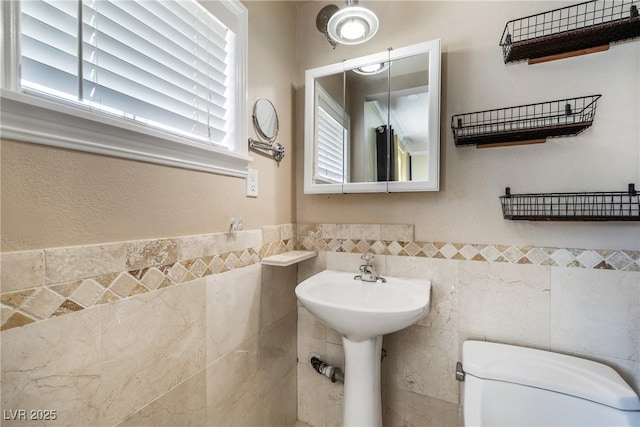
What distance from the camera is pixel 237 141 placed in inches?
45.4

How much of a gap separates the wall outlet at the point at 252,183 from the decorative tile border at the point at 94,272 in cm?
24

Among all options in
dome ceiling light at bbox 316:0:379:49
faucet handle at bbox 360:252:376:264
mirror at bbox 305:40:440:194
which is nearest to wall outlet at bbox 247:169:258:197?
mirror at bbox 305:40:440:194

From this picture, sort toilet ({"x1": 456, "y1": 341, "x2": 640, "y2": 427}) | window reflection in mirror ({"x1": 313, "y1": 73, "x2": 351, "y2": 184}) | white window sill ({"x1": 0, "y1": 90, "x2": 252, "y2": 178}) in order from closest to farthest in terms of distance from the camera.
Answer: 1. white window sill ({"x1": 0, "y1": 90, "x2": 252, "y2": 178})
2. toilet ({"x1": 456, "y1": 341, "x2": 640, "y2": 427})
3. window reflection in mirror ({"x1": 313, "y1": 73, "x2": 351, "y2": 184})

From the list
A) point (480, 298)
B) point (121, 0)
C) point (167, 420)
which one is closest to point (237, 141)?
point (121, 0)

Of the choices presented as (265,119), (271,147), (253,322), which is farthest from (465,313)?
(265,119)

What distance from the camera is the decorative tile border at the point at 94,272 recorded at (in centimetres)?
56

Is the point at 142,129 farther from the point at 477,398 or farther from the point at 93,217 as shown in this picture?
the point at 477,398

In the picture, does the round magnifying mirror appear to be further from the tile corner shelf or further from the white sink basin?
the white sink basin

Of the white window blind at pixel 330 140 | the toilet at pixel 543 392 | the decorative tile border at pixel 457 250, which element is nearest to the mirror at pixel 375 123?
the white window blind at pixel 330 140

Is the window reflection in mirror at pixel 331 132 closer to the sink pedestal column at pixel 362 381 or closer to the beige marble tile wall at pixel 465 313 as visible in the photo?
the beige marble tile wall at pixel 465 313

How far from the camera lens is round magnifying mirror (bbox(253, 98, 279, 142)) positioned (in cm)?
125

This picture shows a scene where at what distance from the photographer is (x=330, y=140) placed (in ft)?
4.74

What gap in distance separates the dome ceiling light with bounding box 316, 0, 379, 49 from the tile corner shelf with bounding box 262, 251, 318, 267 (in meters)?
1.03

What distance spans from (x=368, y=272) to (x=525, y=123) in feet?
2.98
